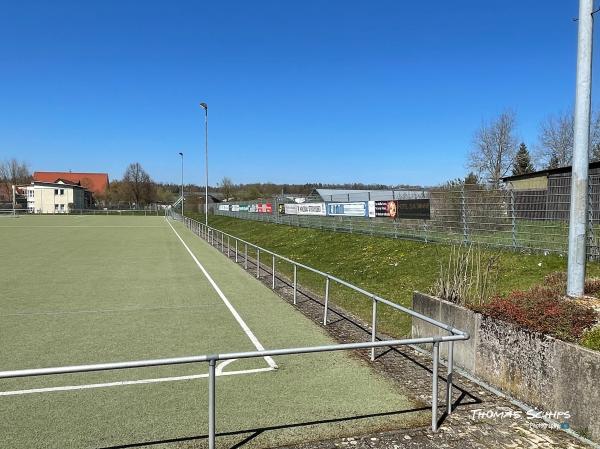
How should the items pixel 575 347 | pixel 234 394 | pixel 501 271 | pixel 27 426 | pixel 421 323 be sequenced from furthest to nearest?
pixel 501 271, pixel 421 323, pixel 234 394, pixel 27 426, pixel 575 347

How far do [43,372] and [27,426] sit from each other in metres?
1.47

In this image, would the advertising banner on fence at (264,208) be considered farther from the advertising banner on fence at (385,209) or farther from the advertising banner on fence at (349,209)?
the advertising banner on fence at (385,209)

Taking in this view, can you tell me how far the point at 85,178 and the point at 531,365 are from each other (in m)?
162

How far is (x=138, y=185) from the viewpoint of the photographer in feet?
407

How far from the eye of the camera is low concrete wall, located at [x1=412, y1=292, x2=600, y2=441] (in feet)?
13.1

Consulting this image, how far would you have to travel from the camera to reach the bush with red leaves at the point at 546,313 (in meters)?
4.56

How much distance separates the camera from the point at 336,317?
9125mm

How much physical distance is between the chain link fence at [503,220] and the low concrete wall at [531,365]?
4774 mm

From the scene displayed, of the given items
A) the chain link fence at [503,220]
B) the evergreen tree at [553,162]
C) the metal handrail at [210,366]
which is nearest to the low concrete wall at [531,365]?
the metal handrail at [210,366]

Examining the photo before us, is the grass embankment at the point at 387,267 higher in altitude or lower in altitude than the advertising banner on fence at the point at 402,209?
lower

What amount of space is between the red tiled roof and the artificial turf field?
14473 centimetres

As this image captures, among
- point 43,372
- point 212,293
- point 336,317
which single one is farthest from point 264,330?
Answer: point 43,372

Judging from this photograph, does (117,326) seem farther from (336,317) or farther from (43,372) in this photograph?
(43,372)

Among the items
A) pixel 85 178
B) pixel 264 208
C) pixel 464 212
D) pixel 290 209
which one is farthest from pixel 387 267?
pixel 85 178
